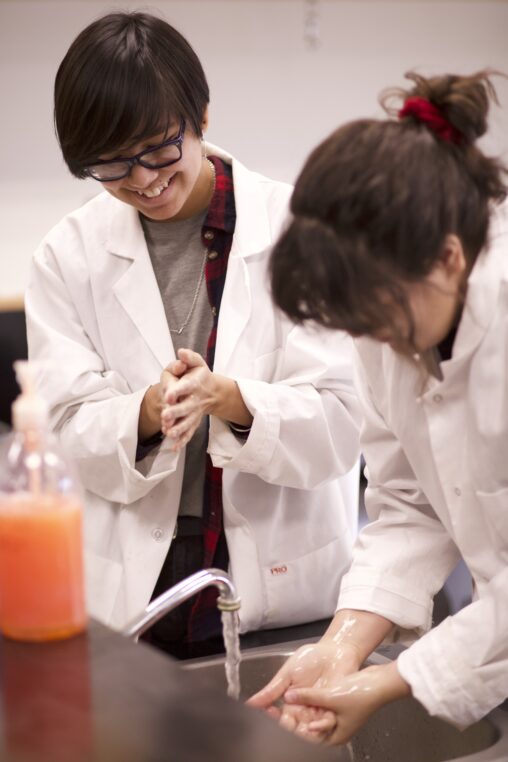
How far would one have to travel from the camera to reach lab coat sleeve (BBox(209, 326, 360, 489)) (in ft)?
5.30

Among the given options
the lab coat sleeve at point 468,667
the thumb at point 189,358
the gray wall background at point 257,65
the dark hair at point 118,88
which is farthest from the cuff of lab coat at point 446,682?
the gray wall background at point 257,65

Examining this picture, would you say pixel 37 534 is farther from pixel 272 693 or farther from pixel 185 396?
pixel 185 396

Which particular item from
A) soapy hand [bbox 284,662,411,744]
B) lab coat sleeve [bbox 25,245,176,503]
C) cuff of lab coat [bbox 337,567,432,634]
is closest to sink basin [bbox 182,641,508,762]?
cuff of lab coat [bbox 337,567,432,634]

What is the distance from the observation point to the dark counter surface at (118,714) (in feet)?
2.51

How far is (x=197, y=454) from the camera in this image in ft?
5.69

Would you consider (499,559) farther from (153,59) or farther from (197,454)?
(153,59)

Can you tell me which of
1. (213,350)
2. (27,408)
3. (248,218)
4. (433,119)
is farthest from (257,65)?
(27,408)

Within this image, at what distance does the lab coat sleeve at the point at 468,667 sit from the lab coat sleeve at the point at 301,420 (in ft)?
1.47

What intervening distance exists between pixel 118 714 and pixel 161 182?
0.95 metres

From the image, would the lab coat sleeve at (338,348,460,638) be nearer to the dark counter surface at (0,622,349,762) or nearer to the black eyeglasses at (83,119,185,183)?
the black eyeglasses at (83,119,185,183)

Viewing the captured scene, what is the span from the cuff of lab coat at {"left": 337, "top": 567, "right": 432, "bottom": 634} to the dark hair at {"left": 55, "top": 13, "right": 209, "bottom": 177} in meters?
0.69

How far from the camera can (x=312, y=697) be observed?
1230 mm

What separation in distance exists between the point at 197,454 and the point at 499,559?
0.59m

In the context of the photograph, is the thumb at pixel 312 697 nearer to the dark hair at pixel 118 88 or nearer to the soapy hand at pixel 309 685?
the soapy hand at pixel 309 685
